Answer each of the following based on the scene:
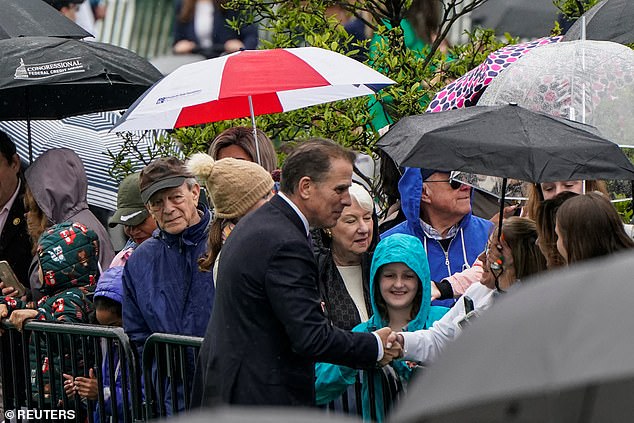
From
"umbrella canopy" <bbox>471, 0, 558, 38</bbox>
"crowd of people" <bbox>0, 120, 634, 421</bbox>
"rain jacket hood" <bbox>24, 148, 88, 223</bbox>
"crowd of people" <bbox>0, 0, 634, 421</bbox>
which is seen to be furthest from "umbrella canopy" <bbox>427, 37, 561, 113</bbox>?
"umbrella canopy" <bbox>471, 0, 558, 38</bbox>

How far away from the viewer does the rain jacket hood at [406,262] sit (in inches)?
234

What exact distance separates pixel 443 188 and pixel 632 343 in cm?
476

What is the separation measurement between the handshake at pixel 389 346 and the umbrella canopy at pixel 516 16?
7816mm

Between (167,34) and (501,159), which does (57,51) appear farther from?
(167,34)

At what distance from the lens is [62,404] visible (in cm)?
743

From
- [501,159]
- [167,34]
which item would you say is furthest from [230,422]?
[167,34]

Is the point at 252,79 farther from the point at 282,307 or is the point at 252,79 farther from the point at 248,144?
the point at 282,307

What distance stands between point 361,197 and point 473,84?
1.52 m

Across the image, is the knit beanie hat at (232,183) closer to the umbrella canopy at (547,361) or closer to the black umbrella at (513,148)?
the black umbrella at (513,148)

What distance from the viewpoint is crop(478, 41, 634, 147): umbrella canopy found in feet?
21.2

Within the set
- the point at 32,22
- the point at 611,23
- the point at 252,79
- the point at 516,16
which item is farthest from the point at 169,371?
the point at 516,16

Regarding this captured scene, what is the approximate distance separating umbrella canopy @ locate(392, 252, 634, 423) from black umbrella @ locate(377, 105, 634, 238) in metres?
2.98

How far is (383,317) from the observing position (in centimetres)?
605

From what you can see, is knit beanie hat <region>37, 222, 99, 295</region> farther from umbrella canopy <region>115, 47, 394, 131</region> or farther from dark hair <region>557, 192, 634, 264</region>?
dark hair <region>557, 192, 634, 264</region>
